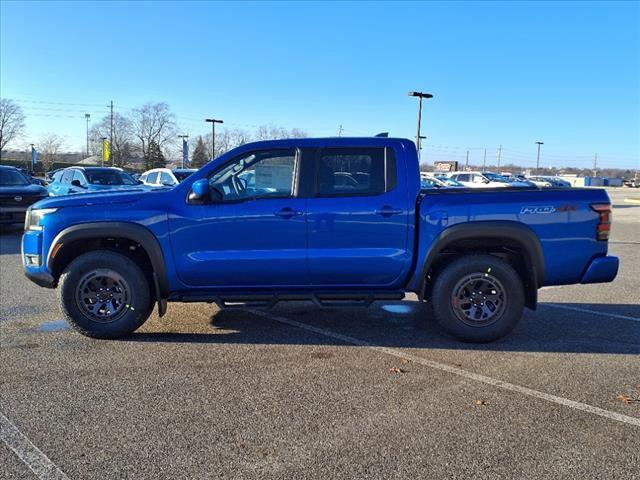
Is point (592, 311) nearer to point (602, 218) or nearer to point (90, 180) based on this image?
point (602, 218)

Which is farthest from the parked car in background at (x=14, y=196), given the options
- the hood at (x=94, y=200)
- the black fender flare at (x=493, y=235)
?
the black fender flare at (x=493, y=235)

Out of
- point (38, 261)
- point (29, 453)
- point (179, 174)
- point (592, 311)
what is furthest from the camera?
point (179, 174)

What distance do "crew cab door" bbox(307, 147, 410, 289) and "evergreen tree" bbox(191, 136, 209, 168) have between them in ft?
224

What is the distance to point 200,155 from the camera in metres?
76.2

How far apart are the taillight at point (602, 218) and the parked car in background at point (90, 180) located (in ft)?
43.4

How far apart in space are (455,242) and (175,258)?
272 centimetres

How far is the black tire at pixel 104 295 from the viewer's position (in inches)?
204

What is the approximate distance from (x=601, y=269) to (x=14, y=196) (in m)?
13.2

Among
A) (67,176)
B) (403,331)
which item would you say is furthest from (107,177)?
(403,331)

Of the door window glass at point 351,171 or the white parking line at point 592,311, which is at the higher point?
the door window glass at point 351,171

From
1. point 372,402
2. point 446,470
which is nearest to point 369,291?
point 372,402

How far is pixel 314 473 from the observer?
295cm

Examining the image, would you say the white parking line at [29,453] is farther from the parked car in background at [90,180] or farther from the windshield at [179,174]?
the windshield at [179,174]

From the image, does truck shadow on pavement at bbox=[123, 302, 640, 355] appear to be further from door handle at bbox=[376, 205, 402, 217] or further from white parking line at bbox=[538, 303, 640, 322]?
door handle at bbox=[376, 205, 402, 217]
